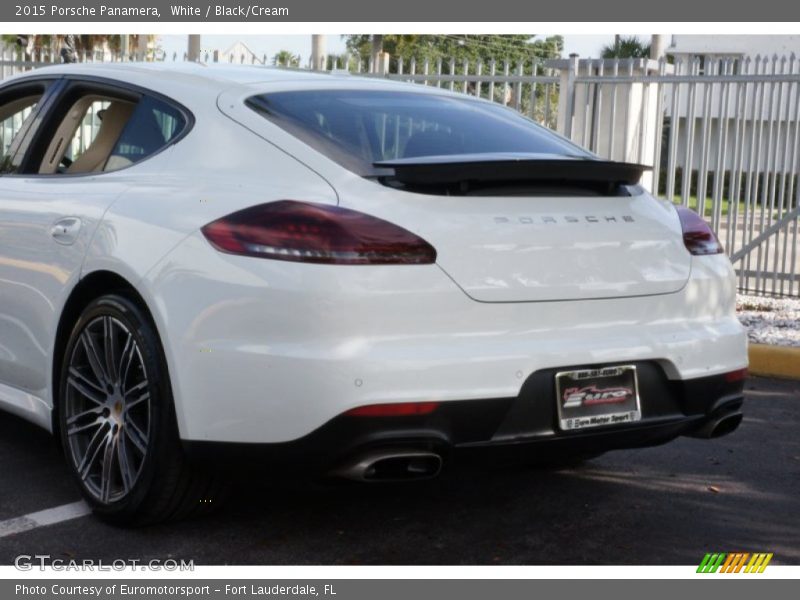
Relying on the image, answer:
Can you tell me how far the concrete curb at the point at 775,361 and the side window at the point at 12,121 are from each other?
15.5 ft

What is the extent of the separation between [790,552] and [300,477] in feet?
5.52

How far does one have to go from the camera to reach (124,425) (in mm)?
4246

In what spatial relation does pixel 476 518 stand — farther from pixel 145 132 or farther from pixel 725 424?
pixel 145 132

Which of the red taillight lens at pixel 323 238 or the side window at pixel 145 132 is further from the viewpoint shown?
the side window at pixel 145 132

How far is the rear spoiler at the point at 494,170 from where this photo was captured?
3.84m

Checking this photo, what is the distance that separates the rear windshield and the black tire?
32.3 inches

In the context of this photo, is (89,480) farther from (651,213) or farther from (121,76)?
(651,213)

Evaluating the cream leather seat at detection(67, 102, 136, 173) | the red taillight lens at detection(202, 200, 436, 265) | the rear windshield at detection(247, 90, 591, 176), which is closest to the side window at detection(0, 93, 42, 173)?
the cream leather seat at detection(67, 102, 136, 173)

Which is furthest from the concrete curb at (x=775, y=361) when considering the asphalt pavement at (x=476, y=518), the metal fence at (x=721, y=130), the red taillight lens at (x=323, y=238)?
the red taillight lens at (x=323, y=238)

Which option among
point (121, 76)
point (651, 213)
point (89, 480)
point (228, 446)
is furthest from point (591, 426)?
point (121, 76)

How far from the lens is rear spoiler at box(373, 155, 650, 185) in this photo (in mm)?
3840

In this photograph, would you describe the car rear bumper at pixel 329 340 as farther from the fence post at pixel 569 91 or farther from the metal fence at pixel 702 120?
the fence post at pixel 569 91

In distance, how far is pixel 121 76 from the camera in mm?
4820

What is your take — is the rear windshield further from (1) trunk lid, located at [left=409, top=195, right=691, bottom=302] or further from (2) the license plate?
(2) the license plate
